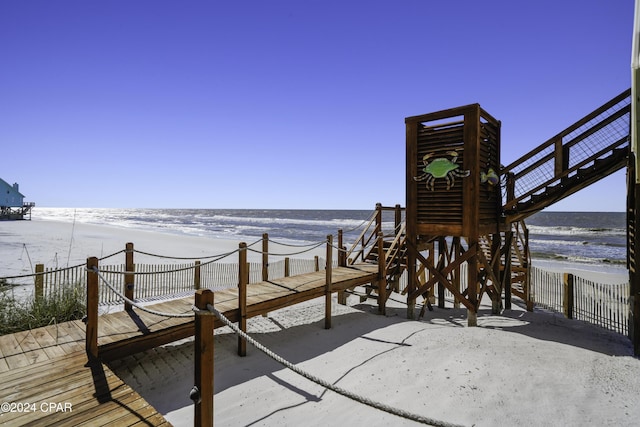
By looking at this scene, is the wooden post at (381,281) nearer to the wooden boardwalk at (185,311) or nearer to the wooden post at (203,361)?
the wooden boardwalk at (185,311)

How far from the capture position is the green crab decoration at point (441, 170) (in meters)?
8.56

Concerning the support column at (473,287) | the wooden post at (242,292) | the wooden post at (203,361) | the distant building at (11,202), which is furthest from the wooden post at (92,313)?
the distant building at (11,202)

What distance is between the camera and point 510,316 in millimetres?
9633

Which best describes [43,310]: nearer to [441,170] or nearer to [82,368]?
[82,368]

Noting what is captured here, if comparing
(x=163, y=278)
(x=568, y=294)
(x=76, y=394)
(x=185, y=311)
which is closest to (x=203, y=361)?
(x=76, y=394)

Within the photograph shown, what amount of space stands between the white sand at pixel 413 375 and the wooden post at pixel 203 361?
→ 1718 millimetres

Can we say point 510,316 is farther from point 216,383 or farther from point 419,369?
point 216,383

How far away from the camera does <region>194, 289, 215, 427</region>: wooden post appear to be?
9.45 ft

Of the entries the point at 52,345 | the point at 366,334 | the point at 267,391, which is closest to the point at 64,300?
the point at 52,345

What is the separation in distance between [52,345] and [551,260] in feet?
92.2

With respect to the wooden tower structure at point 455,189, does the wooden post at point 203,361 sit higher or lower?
lower

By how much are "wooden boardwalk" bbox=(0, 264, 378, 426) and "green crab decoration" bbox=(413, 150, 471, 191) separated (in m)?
5.04

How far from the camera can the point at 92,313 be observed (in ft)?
15.4

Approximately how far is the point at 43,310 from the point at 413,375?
702cm
